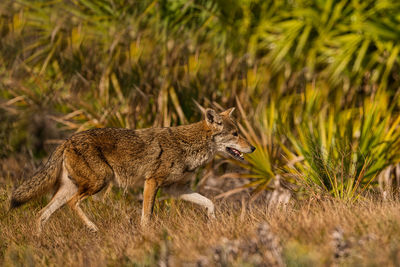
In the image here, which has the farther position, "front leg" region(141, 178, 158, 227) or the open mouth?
the open mouth

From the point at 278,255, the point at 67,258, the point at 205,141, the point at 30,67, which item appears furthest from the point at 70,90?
the point at 278,255

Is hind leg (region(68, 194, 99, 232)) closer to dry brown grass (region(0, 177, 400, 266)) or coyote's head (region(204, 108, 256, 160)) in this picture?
dry brown grass (region(0, 177, 400, 266))

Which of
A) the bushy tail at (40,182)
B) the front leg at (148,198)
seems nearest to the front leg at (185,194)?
the front leg at (148,198)

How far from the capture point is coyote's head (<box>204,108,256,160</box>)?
754 centimetres

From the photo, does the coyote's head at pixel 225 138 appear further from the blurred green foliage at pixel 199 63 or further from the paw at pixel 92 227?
the paw at pixel 92 227

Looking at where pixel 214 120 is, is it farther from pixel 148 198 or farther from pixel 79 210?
pixel 79 210

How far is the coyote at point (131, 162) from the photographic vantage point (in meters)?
6.70

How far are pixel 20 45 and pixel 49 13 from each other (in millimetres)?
976

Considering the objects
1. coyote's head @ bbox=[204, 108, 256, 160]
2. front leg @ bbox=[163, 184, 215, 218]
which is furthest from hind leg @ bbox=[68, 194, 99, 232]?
coyote's head @ bbox=[204, 108, 256, 160]

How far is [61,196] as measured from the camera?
679cm

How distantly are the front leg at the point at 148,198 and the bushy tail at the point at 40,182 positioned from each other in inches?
42.5

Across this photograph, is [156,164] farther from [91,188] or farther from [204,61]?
[204,61]

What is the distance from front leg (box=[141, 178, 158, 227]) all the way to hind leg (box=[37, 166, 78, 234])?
84cm

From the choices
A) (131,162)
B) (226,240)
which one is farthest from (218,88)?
(226,240)
